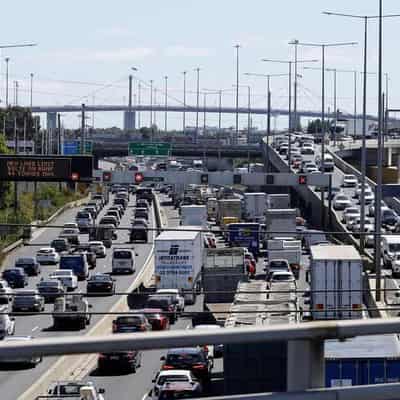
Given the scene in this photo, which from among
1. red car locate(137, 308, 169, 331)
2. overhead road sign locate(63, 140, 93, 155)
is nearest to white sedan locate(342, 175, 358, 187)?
overhead road sign locate(63, 140, 93, 155)

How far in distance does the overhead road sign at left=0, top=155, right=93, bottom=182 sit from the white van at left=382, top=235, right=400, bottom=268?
34.1 feet

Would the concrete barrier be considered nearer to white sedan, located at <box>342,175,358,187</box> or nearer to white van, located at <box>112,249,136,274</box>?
white van, located at <box>112,249,136,274</box>

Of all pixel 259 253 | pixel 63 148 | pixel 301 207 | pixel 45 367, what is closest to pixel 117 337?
pixel 45 367

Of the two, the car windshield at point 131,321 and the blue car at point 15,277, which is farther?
the blue car at point 15,277

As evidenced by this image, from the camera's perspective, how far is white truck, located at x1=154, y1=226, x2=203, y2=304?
35741 mm

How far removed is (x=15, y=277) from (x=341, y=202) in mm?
31339

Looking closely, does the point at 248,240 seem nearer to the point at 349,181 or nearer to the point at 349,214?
the point at 349,214

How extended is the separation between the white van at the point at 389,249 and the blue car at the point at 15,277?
1170 centimetres

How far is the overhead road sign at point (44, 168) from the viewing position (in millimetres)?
46281

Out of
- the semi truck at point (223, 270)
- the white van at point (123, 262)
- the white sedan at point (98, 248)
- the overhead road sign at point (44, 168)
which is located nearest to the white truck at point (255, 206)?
the white sedan at point (98, 248)

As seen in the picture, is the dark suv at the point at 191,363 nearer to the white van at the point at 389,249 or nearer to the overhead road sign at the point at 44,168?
the white van at the point at 389,249

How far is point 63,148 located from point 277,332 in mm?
83224

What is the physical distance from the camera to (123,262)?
41.6 meters

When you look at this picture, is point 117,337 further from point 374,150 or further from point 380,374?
point 374,150
